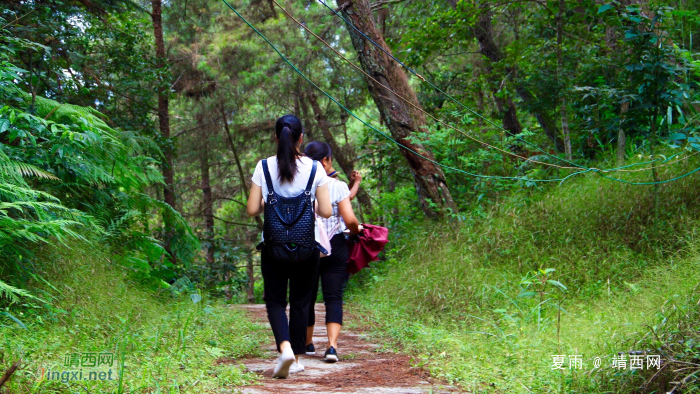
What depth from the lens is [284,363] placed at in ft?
11.4

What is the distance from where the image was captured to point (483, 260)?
6.45 metres

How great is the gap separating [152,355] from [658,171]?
5.59 metres

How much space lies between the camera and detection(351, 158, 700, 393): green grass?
336cm

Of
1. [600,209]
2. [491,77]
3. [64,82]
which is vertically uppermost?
[491,77]

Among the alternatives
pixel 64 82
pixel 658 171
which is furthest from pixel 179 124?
pixel 658 171

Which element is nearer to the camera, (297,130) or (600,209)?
(297,130)

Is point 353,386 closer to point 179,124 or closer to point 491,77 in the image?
point 491,77

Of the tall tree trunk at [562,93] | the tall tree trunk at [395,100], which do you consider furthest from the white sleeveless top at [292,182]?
the tall tree trunk at [562,93]

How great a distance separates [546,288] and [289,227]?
3.10 m

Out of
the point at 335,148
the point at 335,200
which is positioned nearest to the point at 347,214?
the point at 335,200

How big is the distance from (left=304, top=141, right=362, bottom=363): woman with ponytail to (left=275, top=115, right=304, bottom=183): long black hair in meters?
0.57

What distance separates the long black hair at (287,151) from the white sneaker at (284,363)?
3.62 ft

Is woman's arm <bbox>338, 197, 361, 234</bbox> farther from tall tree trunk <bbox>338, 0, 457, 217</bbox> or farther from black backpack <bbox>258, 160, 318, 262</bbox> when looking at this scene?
tall tree trunk <bbox>338, 0, 457, 217</bbox>

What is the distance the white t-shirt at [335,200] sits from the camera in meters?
4.24
